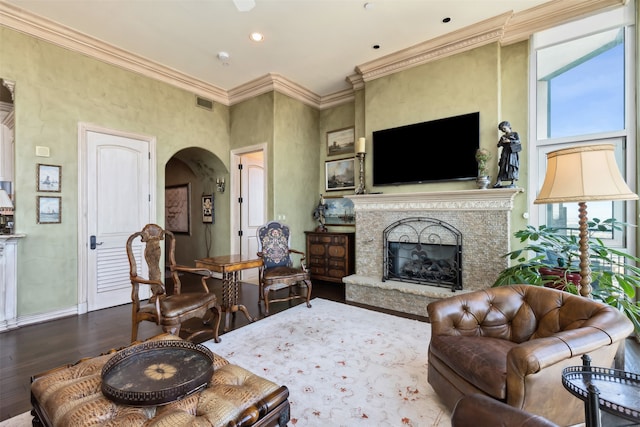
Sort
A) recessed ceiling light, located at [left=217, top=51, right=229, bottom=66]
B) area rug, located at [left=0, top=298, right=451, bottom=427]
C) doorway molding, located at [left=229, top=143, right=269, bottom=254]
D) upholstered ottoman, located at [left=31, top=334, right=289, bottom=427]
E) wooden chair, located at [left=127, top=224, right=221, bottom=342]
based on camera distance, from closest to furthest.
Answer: upholstered ottoman, located at [left=31, top=334, right=289, bottom=427]
area rug, located at [left=0, top=298, right=451, bottom=427]
wooden chair, located at [left=127, top=224, right=221, bottom=342]
recessed ceiling light, located at [left=217, top=51, right=229, bottom=66]
doorway molding, located at [left=229, top=143, right=269, bottom=254]

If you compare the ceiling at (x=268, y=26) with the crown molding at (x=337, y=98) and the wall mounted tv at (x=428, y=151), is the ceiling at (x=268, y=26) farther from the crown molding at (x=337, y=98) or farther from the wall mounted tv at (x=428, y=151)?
the wall mounted tv at (x=428, y=151)

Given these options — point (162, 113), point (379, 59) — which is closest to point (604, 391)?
point (379, 59)

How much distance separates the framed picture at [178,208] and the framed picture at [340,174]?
10.7 ft

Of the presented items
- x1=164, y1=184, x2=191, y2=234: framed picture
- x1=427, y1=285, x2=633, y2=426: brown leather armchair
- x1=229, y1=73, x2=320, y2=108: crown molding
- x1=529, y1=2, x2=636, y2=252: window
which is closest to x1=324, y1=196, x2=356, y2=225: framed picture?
x1=229, y1=73, x2=320, y2=108: crown molding

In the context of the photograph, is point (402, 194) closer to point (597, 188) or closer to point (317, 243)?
point (317, 243)

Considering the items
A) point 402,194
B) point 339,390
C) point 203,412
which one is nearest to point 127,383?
point 203,412

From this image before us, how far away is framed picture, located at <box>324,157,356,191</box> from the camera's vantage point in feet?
18.0

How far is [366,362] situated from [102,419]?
6.24ft

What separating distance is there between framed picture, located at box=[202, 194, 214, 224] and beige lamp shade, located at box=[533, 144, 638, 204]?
5620 millimetres

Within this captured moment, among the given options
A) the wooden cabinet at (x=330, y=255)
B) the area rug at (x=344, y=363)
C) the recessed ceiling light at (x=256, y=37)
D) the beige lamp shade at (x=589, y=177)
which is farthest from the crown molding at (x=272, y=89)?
the beige lamp shade at (x=589, y=177)

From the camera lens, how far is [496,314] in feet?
6.60

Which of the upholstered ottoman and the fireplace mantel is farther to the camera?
the fireplace mantel

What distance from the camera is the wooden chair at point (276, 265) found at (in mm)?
3764

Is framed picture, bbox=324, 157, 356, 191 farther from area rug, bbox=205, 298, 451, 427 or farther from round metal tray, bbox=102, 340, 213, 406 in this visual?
round metal tray, bbox=102, 340, 213, 406
